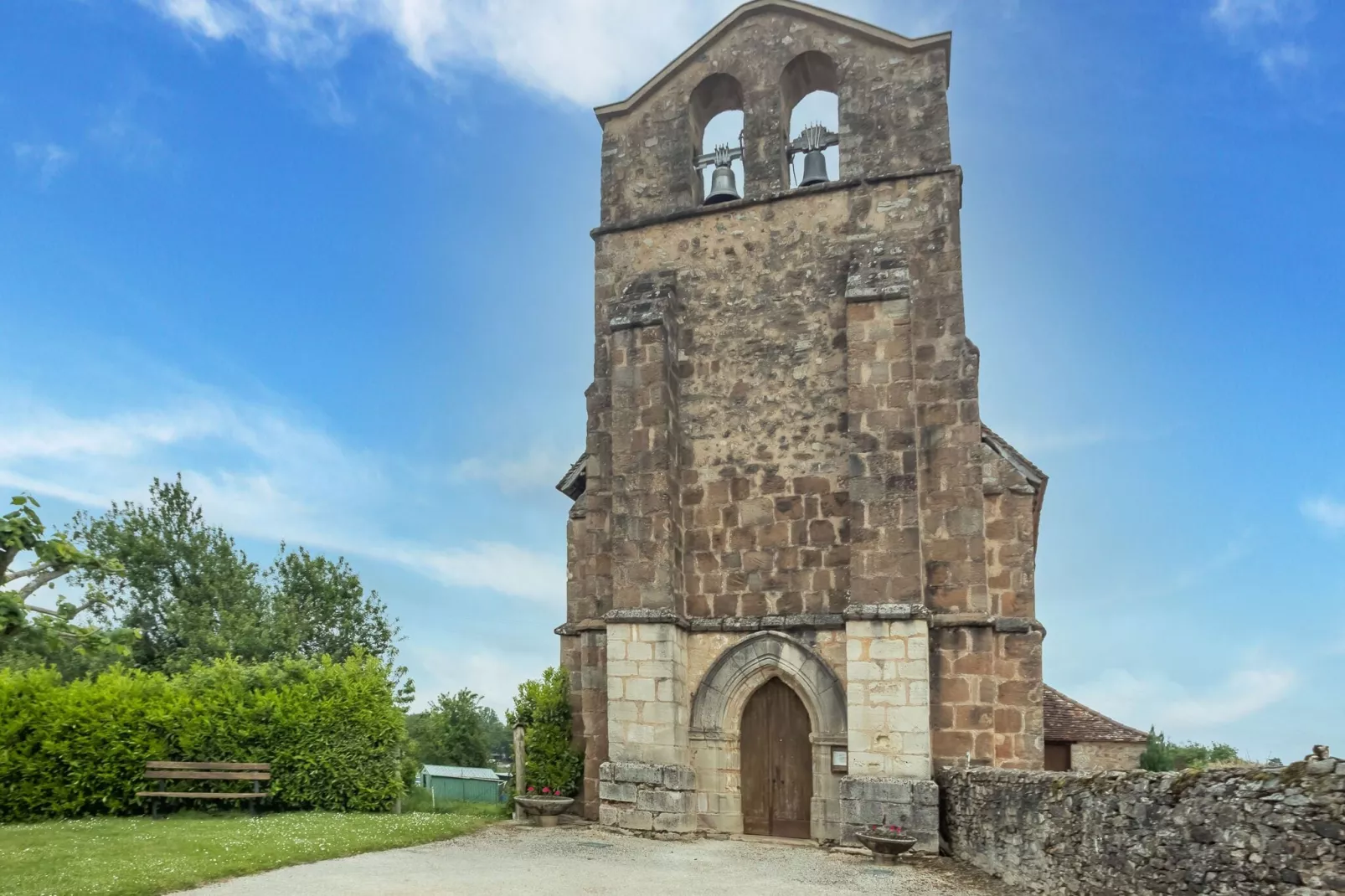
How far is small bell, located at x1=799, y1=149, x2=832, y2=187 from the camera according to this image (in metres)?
16.2

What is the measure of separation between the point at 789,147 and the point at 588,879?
37.8ft

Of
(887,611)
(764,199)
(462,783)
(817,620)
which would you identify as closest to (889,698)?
(887,611)

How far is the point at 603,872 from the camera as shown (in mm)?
10898

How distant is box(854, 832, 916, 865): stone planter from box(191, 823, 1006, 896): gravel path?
20 cm

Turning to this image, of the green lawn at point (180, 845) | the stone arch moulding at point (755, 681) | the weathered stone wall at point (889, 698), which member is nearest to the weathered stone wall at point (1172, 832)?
the weathered stone wall at point (889, 698)

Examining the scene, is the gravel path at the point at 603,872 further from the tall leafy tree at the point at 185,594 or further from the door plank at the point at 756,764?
the tall leafy tree at the point at 185,594

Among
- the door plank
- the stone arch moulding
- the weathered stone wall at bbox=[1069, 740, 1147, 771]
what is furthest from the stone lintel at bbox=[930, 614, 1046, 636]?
the weathered stone wall at bbox=[1069, 740, 1147, 771]

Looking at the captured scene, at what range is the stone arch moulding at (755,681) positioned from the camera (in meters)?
14.3

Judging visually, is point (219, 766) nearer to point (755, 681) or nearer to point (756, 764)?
point (756, 764)

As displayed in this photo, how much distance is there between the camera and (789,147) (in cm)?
1675

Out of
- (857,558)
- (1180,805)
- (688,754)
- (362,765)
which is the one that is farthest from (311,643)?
(1180,805)

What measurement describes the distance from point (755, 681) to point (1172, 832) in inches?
304

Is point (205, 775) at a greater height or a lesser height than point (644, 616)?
lesser

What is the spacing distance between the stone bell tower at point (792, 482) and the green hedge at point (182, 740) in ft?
11.3
